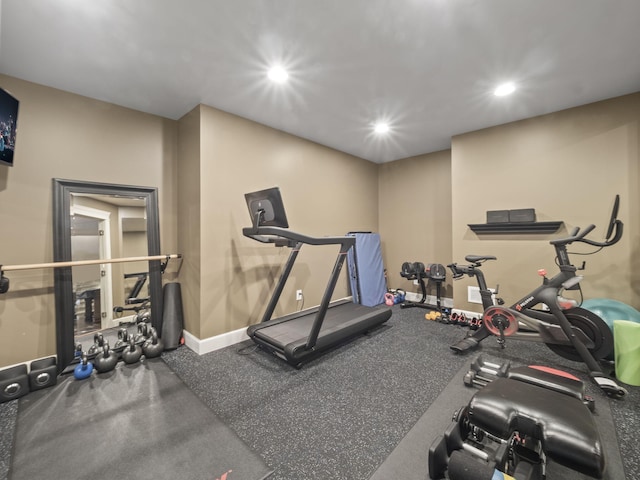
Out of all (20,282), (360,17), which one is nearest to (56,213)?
(20,282)

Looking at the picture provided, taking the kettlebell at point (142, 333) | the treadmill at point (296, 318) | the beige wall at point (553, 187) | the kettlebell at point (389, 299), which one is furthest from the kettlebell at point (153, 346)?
the beige wall at point (553, 187)

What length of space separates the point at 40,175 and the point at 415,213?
5.25m

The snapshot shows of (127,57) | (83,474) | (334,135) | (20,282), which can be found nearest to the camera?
(83,474)

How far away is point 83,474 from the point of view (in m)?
1.43

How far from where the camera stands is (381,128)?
12.4ft

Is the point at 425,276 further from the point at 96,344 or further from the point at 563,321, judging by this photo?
the point at 96,344

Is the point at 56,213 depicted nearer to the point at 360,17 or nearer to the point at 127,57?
the point at 127,57

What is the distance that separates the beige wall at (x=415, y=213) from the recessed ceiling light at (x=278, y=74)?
336 cm

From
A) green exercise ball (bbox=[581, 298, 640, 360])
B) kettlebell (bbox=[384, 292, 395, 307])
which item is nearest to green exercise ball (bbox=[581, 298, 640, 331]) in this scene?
green exercise ball (bbox=[581, 298, 640, 360])

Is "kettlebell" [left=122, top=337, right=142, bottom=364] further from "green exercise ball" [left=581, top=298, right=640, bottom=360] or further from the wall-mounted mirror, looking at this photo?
"green exercise ball" [left=581, top=298, right=640, bottom=360]

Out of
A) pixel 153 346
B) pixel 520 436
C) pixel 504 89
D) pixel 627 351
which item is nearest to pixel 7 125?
pixel 153 346

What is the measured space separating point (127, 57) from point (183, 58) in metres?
0.46

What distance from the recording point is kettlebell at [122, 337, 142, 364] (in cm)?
263

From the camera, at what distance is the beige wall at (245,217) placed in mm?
2955
